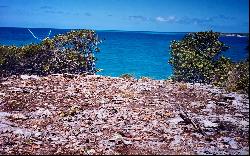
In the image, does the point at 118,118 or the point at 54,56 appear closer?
the point at 118,118

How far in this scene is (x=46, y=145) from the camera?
1223 centimetres

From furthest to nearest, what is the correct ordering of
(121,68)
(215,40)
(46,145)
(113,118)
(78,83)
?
(121,68) < (215,40) < (78,83) < (113,118) < (46,145)

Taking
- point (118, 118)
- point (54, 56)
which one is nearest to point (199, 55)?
point (54, 56)

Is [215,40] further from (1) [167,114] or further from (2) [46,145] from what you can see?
(2) [46,145]

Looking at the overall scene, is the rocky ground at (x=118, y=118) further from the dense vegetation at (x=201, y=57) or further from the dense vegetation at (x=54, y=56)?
the dense vegetation at (x=201, y=57)

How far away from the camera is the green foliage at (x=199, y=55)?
1310 inches

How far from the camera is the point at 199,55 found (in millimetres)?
34719

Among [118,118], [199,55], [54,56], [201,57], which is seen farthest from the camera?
[199,55]

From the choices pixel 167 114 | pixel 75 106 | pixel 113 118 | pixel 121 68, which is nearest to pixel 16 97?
pixel 75 106

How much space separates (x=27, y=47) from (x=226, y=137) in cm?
2065

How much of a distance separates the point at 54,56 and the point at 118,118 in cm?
1627

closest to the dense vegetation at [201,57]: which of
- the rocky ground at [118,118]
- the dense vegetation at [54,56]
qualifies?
the dense vegetation at [54,56]

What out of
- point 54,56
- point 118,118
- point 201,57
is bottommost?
point 118,118

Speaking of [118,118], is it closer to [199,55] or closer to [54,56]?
[54,56]
